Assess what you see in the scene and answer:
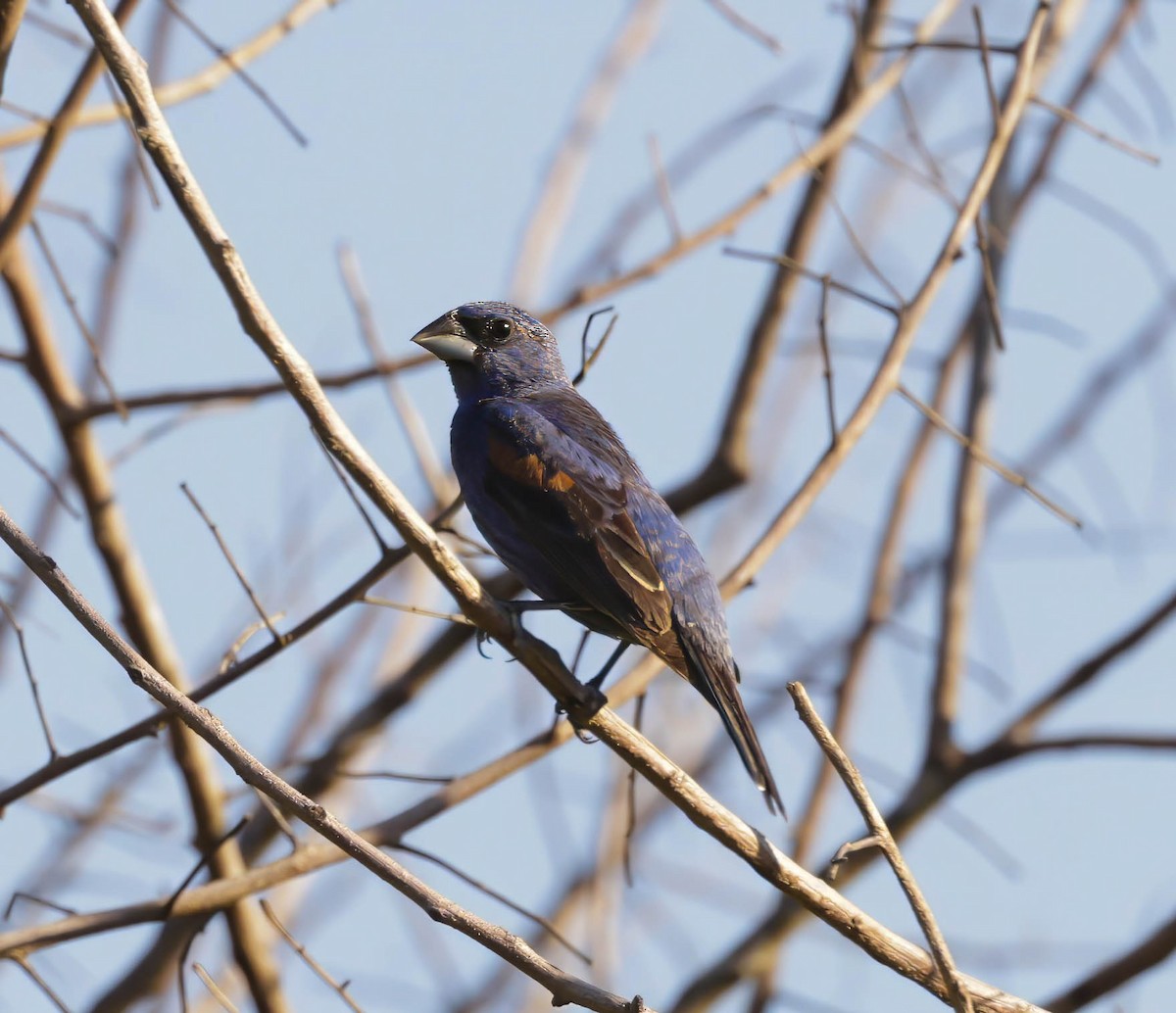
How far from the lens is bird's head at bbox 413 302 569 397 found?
559cm

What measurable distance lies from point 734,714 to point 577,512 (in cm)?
83

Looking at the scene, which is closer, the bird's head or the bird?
the bird

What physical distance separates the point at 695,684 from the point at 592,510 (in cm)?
67

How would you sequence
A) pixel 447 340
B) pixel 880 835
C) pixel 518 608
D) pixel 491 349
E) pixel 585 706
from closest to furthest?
pixel 880 835, pixel 585 706, pixel 518 608, pixel 447 340, pixel 491 349

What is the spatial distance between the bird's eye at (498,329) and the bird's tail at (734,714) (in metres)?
1.59

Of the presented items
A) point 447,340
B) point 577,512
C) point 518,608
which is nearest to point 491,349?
point 447,340

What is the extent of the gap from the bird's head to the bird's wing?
17.6 inches

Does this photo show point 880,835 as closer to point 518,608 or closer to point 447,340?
point 518,608

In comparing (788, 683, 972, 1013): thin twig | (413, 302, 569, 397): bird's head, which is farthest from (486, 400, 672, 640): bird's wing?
(788, 683, 972, 1013): thin twig

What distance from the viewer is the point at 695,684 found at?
15.2 feet

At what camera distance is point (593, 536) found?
483 centimetres

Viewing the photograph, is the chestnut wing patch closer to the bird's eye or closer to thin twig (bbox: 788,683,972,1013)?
the bird's eye

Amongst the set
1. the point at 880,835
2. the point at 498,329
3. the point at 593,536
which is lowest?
the point at 880,835

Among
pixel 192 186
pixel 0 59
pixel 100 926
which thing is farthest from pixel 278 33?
pixel 100 926
